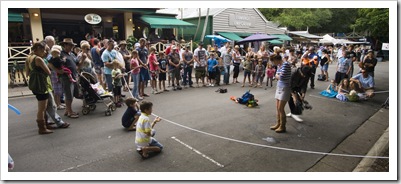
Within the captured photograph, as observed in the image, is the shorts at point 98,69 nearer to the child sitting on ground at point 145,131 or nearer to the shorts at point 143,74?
the shorts at point 143,74

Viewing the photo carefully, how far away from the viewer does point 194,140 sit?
4.40 metres

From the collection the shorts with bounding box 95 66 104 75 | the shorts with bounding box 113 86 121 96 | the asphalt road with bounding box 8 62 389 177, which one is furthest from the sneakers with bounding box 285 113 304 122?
the shorts with bounding box 95 66 104 75

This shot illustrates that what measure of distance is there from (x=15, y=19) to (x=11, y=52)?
59.8 inches

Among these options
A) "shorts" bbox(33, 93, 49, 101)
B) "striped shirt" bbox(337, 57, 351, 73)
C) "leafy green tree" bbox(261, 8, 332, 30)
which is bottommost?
"shorts" bbox(33, 93, 49, 101)

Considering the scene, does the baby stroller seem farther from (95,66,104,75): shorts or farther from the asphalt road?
(95,66,104,75): shorts

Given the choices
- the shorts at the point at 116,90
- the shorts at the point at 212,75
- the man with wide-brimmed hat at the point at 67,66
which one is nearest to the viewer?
the man with wide-brimmed hat at the point at 67,66

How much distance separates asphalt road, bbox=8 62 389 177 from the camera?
354 cm

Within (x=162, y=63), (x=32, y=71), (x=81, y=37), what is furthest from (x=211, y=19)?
(x=32, y=71)

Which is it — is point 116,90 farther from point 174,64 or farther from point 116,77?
point 174,64

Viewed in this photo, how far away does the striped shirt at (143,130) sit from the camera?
365 centimetres

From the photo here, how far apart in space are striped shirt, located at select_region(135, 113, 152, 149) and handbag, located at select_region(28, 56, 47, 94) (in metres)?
2.10

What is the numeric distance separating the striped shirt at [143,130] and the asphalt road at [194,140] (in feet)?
0.84

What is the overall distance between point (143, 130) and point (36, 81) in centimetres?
232

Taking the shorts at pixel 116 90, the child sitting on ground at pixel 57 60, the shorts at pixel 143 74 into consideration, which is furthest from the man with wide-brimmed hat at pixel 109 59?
the child sitting on ground at pixel 57 60
